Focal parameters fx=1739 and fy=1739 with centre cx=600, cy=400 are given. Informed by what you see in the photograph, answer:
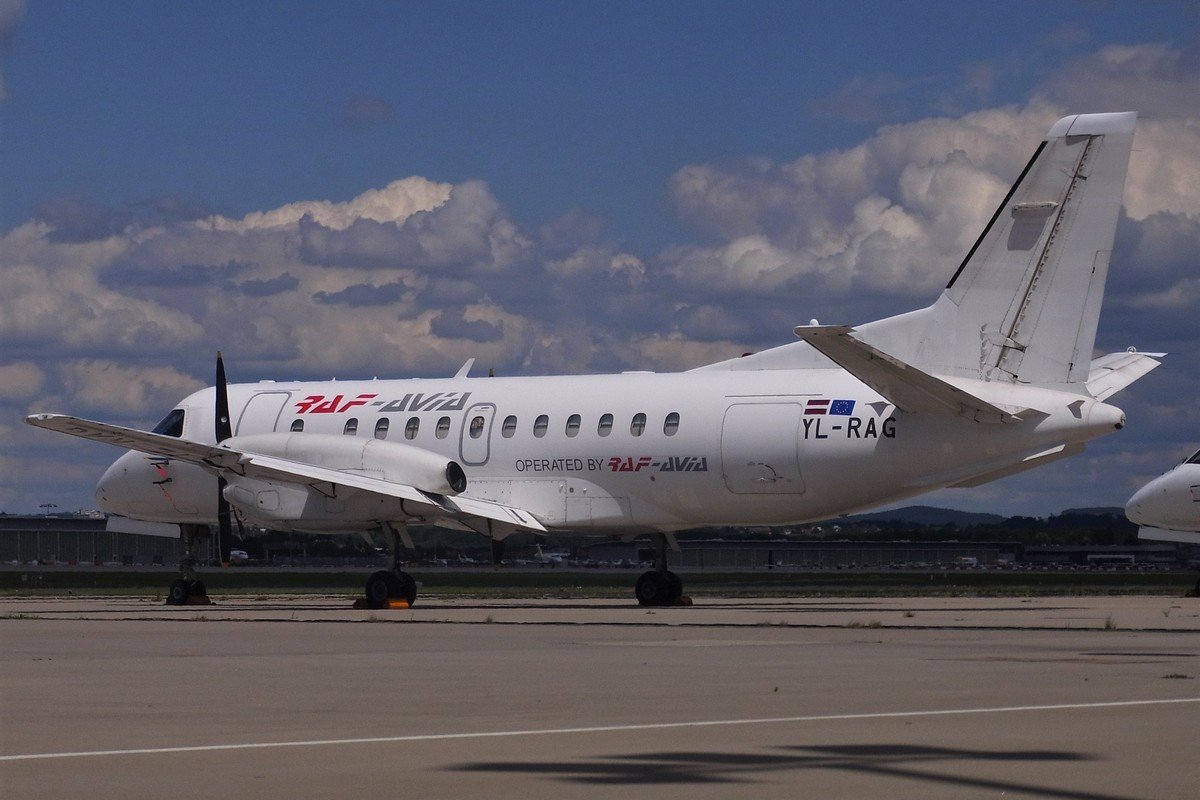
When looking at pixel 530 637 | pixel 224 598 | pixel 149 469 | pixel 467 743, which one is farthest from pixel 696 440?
pixel 467 743

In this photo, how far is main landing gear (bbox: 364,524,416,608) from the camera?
108 feet

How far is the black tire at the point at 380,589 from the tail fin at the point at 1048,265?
1127 centimetres

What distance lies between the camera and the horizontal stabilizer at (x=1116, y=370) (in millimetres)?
32281

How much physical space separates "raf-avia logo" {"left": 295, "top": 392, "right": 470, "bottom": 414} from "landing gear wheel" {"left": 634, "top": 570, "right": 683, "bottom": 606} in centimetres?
513

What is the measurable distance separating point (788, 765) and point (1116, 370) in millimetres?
25299

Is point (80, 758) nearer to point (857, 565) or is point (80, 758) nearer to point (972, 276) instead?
point (972, 276)

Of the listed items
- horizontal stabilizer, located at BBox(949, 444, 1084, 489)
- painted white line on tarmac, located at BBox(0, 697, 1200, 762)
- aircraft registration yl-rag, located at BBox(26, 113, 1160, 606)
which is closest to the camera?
painted white line on tarmac, located at BBox(0, 697, 1200, 762)

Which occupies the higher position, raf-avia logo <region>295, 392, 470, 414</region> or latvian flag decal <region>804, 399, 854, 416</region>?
raf-avia logo <region>295, 392, 470, 414</region>

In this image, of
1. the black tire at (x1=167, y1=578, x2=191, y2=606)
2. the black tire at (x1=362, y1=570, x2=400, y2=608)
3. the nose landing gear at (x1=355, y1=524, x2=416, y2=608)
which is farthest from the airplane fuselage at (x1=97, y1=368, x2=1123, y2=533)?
the black tire at (x1=167, y1=578, x2=191, y2=606)

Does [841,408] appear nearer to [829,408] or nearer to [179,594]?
[829,408]

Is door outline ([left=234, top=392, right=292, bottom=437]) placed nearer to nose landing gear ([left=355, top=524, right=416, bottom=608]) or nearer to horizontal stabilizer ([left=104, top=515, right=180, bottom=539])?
horizontal stabilizer ([left=104, top=515, right=180, bottom=539])

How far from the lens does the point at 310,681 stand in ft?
Result: 51.2

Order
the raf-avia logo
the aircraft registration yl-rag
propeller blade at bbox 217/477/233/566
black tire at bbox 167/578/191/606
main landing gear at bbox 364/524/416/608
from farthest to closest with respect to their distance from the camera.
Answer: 1. black tire at bbox 167/578/191/606
2. the raf-avia logo
3. propeller blade at bbox 217/477/233/566
4. main landing gear at bbox 364/524/416/608
5. the aircraft registration yl-rag

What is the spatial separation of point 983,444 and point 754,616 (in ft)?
16.2
